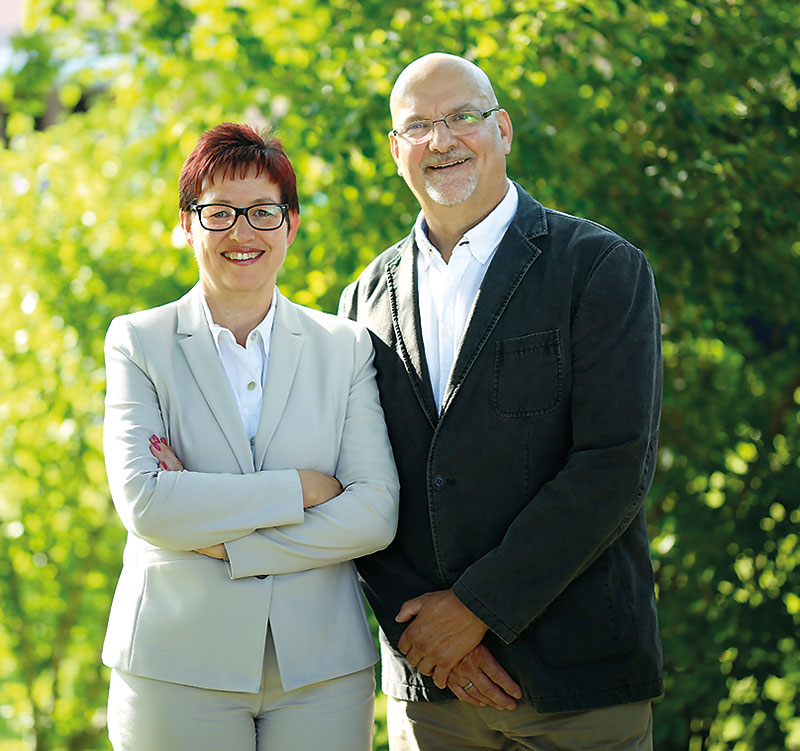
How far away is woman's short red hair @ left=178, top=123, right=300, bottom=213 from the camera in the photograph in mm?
2449

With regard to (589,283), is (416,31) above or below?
above

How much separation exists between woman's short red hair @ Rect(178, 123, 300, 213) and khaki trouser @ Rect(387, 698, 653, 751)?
1.32 m

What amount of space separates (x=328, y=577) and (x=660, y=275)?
1.82 meters

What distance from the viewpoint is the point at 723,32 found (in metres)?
3.50

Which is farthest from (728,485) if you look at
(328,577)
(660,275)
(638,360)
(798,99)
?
(328,577)

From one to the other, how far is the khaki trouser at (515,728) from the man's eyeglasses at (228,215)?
124 centimetres

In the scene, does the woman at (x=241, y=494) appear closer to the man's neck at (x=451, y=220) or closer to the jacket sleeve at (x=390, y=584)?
the jacket sleeve at (x=390, y=584)

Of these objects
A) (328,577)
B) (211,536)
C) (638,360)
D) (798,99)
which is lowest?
(328,577)

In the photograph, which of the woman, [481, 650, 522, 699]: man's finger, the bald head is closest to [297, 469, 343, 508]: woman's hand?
the woman

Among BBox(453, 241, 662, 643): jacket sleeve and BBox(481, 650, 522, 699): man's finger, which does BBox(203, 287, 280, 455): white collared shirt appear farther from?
BBox(481, 650, 522, 699): man's finger

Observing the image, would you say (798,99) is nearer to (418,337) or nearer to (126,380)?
(418,337)

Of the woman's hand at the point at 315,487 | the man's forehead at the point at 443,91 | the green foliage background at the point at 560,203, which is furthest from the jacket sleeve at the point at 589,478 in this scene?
the green foliage background at the point at 560,203

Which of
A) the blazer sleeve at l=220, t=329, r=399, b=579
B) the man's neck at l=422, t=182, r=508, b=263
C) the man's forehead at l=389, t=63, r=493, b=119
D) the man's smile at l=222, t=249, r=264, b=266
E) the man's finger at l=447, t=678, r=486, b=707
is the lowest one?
the man's finger at l=447, t=678, r=486, b=707

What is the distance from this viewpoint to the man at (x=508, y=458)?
2328mm
